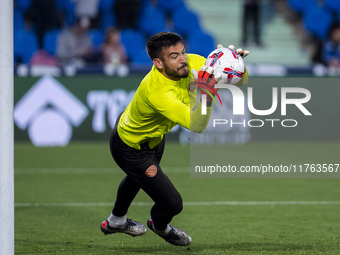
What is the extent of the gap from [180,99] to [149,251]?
4.70ft

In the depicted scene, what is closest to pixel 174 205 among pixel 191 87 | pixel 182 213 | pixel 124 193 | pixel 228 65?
pixel 124 193

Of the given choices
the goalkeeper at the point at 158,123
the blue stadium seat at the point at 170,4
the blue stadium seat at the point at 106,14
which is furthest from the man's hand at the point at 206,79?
the blue stadium seat at the point at 170,4

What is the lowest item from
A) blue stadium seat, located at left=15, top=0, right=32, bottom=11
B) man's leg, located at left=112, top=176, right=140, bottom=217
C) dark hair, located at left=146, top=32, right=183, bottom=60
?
man's leg, located at left=112, top=176, right=140, bottom=217

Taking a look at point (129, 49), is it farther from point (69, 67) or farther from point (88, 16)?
point (69, 67)

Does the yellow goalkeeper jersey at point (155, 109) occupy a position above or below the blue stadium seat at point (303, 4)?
above

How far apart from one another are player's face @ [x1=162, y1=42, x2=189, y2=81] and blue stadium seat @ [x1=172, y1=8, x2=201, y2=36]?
12.1 metres

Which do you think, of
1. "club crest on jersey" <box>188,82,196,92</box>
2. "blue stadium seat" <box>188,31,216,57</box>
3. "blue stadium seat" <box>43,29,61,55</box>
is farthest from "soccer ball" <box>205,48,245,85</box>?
"blue stadium seat" <box>188,31,216,57</box>

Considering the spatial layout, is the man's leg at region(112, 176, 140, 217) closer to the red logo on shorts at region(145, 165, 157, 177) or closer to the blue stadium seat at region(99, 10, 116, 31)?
the red logo on shorts at region(145, 165, 157, 177)

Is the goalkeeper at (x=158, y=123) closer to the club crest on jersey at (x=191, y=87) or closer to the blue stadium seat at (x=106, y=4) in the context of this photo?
the club crest on jersey at (x=191, y=87)

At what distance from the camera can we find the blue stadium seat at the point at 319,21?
58.6 feet

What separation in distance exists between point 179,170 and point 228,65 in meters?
6.14

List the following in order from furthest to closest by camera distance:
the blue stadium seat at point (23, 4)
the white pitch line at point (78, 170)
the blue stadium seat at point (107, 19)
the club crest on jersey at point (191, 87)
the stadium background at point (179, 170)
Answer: the blue stadium seat at point (107, 19) < the blue stadium seat at point (23, 4) < the white pitch line at point (78, 170) < the stadium background at point (179, 170) < the club crest on jersey at point (191, 87)

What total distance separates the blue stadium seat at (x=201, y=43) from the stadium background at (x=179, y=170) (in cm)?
2

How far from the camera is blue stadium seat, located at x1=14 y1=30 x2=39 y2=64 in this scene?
16016mm
